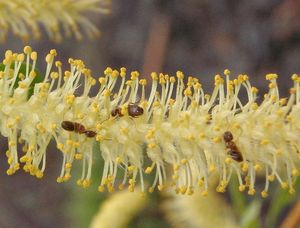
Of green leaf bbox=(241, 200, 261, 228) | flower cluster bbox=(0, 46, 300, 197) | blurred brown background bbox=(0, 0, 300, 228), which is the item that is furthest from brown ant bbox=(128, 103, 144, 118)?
blurred brown background bbox=(0, 0, 300, 228)

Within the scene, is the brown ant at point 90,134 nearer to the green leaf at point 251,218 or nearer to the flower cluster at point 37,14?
the flower cluster at point 37,14

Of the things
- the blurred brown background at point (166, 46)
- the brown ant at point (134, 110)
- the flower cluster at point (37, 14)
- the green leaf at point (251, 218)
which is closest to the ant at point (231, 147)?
the brown ant at point (134, 110)

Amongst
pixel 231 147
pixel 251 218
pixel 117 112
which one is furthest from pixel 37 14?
pixel 251 218

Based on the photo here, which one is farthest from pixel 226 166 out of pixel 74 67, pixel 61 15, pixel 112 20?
pixel 112 20

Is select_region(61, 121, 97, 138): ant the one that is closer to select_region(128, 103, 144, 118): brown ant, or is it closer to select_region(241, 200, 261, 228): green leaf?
select_region(128, 103, 144, 118): brown ant

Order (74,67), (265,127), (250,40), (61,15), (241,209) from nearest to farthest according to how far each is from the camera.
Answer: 1. (265,127)
2. (74,67)
3. (61,15)
4. (241,209)
5. (250,40)

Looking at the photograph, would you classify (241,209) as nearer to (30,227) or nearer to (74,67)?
(74,67)
